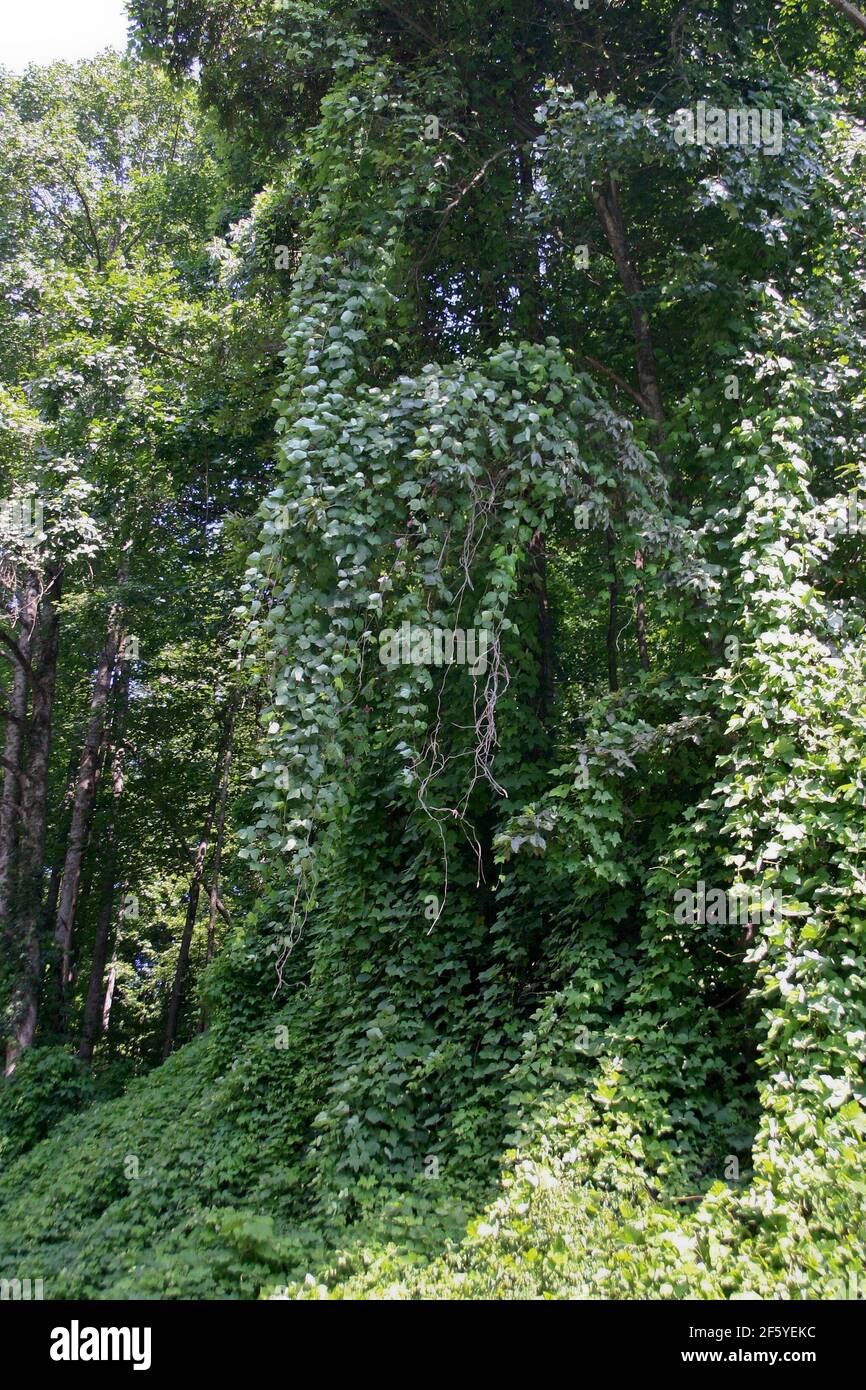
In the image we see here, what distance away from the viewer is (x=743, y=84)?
6.82m

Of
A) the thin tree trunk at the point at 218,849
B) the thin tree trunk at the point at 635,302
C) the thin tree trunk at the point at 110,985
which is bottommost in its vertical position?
the thin tree trunk at the point at 110,985

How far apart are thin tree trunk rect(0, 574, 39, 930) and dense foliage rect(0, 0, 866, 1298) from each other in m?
3.56

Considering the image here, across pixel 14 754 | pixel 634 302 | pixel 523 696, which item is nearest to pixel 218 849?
pixel 14 754

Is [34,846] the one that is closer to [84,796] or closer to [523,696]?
[84,796]

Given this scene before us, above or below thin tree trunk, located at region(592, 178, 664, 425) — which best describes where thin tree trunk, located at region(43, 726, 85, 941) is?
below

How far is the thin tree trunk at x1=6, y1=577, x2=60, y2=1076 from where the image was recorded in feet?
40.3

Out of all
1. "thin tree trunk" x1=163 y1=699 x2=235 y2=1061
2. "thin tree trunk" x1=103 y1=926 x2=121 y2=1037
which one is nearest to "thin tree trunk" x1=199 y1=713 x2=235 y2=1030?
"thin tree trunk" x1=163 y1=699 x2=235 y2=1061

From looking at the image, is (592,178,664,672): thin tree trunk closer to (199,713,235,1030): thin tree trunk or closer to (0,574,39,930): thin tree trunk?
(199,713,235,1030): thin tree trunk

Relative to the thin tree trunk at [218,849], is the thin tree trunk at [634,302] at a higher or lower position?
higher

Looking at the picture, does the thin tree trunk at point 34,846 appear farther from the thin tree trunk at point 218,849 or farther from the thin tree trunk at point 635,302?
the thin tree trunk at point 635,302

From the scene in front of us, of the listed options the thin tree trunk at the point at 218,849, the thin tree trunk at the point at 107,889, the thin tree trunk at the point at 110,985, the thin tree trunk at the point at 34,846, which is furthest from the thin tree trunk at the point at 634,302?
the thin tree trunk at the point at 110,985

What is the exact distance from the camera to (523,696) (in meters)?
7.09

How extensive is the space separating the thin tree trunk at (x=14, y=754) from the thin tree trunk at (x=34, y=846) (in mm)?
140

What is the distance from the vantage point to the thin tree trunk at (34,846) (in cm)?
1228
